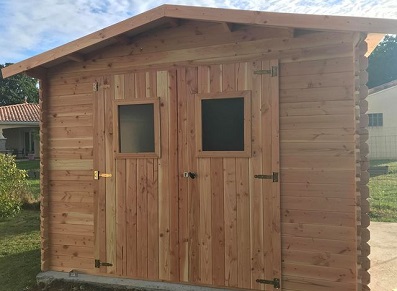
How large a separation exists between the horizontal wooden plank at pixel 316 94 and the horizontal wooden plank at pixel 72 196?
2.41m

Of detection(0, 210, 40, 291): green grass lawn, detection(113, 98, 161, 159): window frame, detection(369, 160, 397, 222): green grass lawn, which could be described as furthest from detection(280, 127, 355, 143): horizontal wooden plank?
detection(369, 160, 397, 222): green grass lawn

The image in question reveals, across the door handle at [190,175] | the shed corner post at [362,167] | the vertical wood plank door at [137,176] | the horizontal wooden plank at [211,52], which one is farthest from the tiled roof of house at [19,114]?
the shed corner post at [362,167]

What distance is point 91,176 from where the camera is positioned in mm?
4266

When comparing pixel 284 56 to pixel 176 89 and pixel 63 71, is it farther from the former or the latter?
pixel 63 71

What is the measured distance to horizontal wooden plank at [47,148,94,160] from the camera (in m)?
4.27

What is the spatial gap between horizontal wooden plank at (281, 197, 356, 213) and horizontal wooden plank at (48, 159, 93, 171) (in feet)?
7.31

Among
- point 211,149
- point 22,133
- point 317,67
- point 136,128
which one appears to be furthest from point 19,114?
point 317,67

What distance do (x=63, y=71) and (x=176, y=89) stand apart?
4.82ft

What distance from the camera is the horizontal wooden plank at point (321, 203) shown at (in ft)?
10.9

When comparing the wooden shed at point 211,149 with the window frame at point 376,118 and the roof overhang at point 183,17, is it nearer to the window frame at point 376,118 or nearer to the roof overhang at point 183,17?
the roof overhang at point 183,17

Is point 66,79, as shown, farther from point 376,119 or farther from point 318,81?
point 376,119

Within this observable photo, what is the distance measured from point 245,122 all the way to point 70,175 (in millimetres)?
2190

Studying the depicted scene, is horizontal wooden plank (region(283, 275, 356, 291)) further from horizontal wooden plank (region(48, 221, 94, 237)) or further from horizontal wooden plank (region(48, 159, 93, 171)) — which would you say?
horizontal wooden plank (region(48, 159, 93, 171))

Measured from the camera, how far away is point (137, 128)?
4070mm
